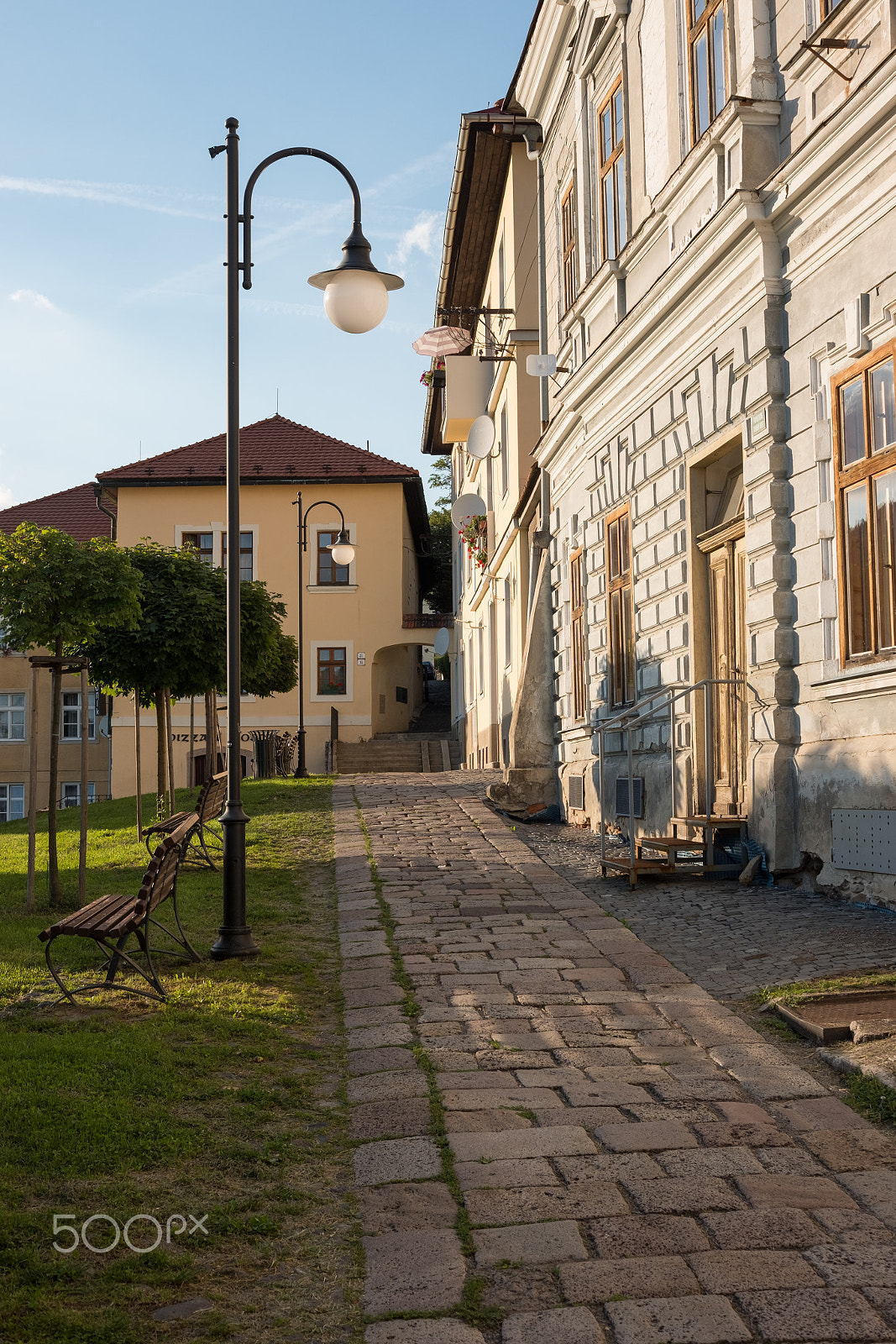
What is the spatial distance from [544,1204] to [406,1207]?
0.42m

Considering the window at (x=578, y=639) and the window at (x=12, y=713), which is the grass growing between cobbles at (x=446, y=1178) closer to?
the window at (x=578, y=639)

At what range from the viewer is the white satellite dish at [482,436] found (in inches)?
922

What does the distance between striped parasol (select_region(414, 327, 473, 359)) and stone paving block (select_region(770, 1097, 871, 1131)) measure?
19452 mm

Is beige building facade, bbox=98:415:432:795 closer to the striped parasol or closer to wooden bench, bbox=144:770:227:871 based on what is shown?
the striped parasol

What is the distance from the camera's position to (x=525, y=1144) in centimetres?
440

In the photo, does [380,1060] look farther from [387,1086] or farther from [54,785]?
[54,785]

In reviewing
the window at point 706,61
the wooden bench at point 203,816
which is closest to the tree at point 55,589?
the wooden bench at point 203,816

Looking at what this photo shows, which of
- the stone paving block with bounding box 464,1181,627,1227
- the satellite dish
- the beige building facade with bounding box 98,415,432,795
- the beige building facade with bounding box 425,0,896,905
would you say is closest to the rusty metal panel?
the beige building facade with bounding box 425,0,896,905

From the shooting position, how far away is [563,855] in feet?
39.5

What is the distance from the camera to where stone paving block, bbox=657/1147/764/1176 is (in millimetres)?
4066

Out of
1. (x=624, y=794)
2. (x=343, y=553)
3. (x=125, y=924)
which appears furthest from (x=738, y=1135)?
(x=343, y=553)

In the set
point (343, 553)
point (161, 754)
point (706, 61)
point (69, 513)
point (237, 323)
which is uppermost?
point (69, 513)

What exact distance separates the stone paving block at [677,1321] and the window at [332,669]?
36.2 m

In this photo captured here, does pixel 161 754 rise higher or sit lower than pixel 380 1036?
higher
